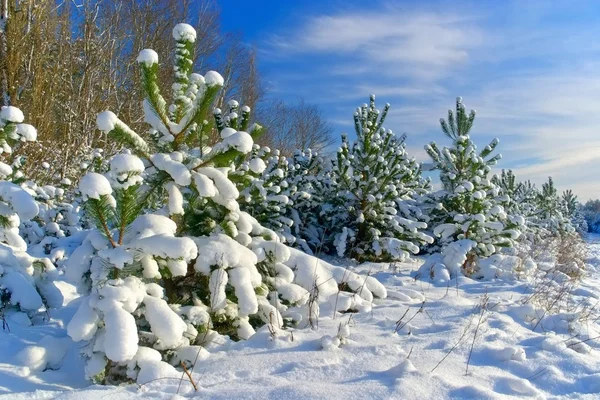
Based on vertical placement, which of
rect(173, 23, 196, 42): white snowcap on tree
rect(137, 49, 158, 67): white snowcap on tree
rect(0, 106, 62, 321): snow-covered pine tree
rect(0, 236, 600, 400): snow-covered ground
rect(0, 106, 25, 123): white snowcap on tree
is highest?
rect(173, 23, 196, 42): white snowcap on tree

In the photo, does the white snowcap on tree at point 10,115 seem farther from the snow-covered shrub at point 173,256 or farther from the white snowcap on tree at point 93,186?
the white snowcap on tree at point 93,186

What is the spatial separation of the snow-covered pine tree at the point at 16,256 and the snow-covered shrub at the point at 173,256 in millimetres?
695

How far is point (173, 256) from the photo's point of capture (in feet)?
7.97

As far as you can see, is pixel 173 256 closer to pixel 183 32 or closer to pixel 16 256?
pixel 183 32

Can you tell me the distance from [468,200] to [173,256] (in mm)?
5851

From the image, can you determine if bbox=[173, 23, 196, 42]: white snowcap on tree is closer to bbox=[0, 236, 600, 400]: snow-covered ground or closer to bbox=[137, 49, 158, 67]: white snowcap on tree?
bbox=[137, 49, 158, 67]: white snowcap on tree

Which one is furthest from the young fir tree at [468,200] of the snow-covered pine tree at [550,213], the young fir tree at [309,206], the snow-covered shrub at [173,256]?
the snow-covered pine tree at [550,213]

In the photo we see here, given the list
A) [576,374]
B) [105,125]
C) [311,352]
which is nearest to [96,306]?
[105,125]

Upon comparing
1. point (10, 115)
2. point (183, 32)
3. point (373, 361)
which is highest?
point (183, 32)

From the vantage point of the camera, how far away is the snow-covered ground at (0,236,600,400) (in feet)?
7.46

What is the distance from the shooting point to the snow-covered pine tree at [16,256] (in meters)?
3.02

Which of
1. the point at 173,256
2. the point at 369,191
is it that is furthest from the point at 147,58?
the point at 369,191

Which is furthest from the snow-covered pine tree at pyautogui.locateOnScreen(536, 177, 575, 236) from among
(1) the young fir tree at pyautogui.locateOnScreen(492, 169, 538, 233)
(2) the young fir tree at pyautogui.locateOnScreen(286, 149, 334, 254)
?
(2) the young fir tree at pyautogui.locateOnScreen(286, 149, 334, 254)

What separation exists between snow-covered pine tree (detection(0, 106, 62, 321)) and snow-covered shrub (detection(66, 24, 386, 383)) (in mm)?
695
